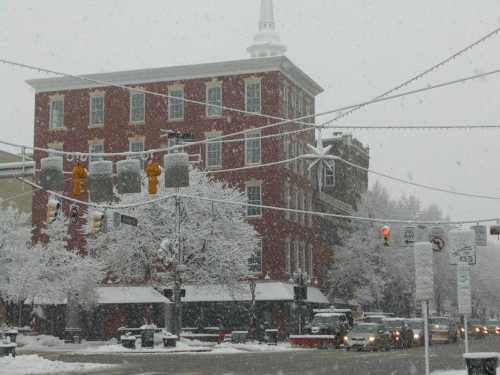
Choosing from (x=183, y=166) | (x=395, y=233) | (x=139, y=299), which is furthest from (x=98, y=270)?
(x=183, y=166)

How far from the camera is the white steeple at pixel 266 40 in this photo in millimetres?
78125

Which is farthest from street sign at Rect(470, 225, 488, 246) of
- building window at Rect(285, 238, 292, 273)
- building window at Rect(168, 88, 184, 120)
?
building window at Rect(168, 88, 184, 120)

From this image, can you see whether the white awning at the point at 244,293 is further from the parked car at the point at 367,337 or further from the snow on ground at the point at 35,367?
the snow on ground at the point at 35,367

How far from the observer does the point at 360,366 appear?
29.5 meters

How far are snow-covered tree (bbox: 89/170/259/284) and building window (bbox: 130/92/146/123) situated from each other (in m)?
12.5

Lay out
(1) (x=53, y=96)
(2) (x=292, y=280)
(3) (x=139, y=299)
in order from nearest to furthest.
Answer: (2) (x=292, y=280), (3) (x=139, y=299), (1) (x=53, y=96)

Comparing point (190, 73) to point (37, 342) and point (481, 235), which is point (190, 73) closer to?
point (37, 342)

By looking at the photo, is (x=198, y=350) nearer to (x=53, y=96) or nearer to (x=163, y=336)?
(x=163, y=336)

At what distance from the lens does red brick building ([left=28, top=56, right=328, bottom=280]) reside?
62.8 meters

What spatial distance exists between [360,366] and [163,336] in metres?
18.1

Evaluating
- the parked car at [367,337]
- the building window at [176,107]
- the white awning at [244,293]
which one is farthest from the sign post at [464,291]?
the building window at [176,107]

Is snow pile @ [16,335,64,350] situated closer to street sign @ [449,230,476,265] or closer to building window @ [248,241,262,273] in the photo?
building window @ [248,241,262,273]

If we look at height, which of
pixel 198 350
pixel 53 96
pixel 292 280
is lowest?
pixel 198 350

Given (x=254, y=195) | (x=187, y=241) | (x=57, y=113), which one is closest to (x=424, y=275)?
(x=187, y=241)
